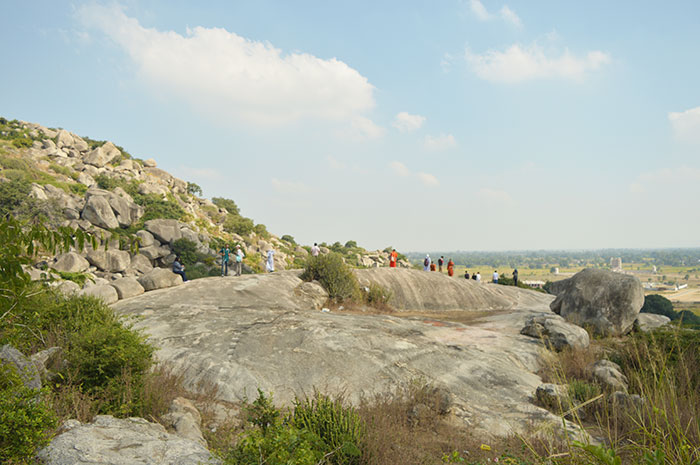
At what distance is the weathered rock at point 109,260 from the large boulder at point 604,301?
1064 inches

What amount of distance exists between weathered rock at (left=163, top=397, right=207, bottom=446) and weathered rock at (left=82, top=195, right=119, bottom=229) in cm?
3111

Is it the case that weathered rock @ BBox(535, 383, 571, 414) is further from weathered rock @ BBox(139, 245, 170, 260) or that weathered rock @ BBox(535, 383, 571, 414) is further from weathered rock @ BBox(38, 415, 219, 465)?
weathered rock @ BBox(139, 245, 170, 260)

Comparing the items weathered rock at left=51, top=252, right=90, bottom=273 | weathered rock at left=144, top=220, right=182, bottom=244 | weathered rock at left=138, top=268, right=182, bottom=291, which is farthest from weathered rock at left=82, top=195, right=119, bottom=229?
weathered rock at left=138, top=268, right=182, bottom=291

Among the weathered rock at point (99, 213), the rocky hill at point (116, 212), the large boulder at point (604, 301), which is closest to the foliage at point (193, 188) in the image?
the rocky hill at point (116, 212)

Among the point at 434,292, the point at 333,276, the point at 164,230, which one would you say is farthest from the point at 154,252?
the point at 434,292

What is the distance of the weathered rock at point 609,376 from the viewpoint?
28.4ft

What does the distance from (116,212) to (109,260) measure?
342 inches

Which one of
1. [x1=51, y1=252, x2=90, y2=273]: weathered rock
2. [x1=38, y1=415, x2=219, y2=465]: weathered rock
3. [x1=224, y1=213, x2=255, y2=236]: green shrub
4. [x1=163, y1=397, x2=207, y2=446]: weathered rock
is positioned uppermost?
[x1=224, y1=213, x2=255, y2=236]: green shrub

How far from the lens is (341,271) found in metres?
19.2

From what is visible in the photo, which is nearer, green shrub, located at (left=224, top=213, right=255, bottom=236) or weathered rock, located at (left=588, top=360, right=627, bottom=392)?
weathered rock, located at (left=588, top=360, right=627, bottom=392)

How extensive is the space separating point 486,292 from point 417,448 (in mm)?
18859

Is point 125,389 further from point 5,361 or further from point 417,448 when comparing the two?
point 417,448

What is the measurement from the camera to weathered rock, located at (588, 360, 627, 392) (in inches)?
341

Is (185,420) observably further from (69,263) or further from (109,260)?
(109,260)
